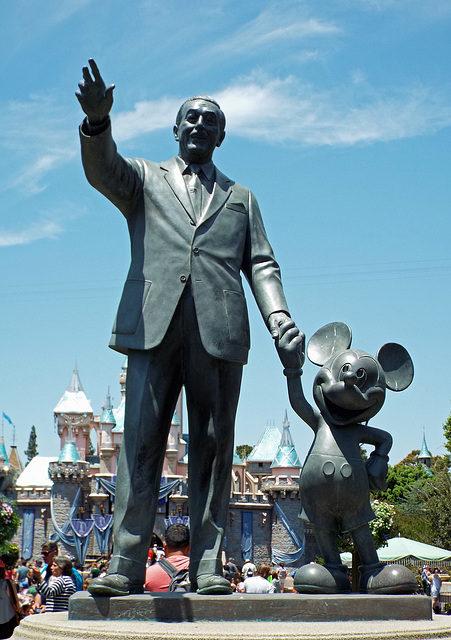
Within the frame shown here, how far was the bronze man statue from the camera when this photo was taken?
395cm

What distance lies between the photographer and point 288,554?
47.3 meters

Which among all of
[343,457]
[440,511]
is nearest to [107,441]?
[440,511]

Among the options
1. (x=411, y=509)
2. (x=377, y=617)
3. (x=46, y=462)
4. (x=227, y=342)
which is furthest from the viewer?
(x=46, y=462)

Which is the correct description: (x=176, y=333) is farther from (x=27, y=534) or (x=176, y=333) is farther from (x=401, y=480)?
(x=401, y=480)

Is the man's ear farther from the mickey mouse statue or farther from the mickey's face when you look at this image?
the mickey's face

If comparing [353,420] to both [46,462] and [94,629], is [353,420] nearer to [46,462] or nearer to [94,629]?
[94,629]

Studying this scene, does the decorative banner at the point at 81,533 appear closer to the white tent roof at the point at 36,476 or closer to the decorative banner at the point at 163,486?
the decorative banner at the point at 163,486

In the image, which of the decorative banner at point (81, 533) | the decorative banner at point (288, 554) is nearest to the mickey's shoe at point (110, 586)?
the decorative banner at point (81, 533)

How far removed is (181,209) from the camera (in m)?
4.23

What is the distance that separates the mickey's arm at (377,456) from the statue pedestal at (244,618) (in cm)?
96

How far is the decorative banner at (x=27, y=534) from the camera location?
47469 millimetres

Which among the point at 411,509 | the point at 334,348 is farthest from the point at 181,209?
the point at 411,509

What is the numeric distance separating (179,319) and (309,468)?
1.21 m

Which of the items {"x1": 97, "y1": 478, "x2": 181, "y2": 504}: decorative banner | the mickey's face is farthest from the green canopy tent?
{"x1": 97, "y1": 478, "x2": 181, "y2": 504}: decorative banner
